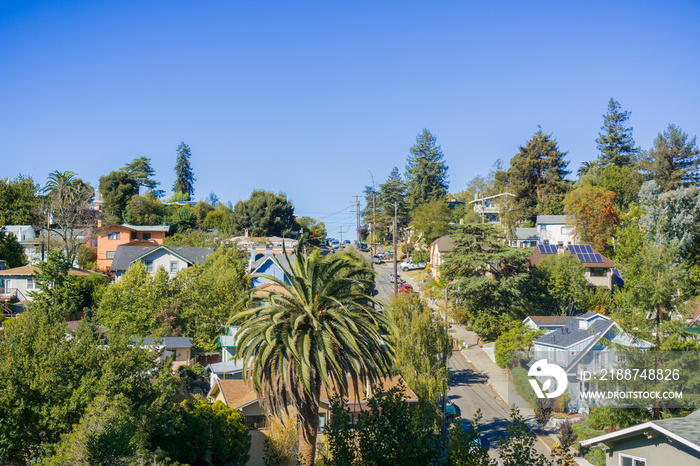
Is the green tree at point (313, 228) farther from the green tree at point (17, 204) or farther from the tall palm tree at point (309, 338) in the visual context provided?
the tall palm tree at point (309, 338)

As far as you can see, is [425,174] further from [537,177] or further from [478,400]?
[478,400]

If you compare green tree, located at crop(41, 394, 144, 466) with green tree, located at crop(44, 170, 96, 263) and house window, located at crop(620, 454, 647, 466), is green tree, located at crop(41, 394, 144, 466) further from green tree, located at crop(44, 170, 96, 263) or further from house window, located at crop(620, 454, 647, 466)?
green tree, located at crop(44, 170, 96, 263)

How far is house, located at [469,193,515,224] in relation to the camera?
3435 inches

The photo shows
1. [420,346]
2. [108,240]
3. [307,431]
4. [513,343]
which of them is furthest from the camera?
[108,240]

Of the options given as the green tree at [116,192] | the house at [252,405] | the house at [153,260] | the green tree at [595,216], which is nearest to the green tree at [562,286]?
the green tree at [595,216]

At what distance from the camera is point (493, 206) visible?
336 feet

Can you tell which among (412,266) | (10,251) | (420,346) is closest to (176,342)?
(420,346)

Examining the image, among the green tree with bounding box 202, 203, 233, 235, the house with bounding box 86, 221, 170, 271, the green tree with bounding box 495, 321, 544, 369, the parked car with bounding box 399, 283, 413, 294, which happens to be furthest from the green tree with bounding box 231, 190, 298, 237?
the green tree with bounding box 495, 321, 544, 369

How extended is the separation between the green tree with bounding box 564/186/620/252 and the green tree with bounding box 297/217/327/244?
179 ft

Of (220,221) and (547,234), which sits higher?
(220,221)

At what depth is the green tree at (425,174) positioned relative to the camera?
10269 centimetres

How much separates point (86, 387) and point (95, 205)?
9010cm

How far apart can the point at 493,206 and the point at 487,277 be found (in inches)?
2162

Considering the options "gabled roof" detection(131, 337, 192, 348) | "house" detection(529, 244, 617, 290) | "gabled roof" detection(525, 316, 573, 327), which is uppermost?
"house" detection(529, 244, 617, 290)
